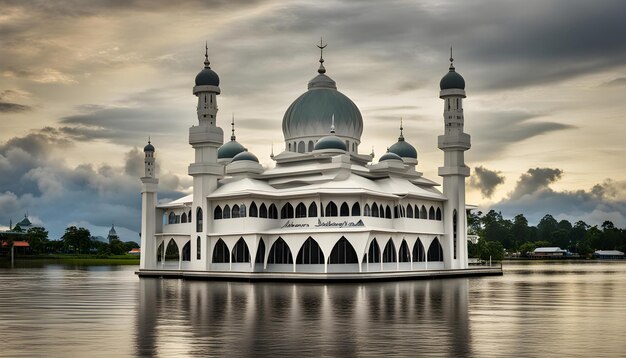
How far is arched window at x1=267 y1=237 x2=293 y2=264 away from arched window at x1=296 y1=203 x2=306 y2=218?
7.15ft

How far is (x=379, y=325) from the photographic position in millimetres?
21469

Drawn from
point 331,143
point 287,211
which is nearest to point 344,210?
point 287,211

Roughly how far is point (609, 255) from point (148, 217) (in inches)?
4507

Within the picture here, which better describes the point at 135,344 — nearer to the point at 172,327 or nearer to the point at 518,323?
the point at 172,327

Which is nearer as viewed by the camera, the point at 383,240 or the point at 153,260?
the point at 383,240

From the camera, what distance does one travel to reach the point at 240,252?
181 ft

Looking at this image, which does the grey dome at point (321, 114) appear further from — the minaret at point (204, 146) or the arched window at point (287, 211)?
the arched window at point (287, 211)

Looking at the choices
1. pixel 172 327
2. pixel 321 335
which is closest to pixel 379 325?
pixel 321 335

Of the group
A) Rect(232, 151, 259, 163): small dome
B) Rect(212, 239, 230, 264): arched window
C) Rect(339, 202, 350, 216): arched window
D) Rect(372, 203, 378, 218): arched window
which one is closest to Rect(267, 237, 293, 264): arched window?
Rect(212, 239, 230, 264): arched window

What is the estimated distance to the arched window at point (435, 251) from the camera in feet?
196

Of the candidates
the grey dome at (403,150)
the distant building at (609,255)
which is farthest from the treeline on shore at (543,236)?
the grey dome at (403,150)

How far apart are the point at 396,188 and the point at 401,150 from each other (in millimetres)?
17678

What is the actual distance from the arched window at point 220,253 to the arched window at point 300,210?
603 centimetres

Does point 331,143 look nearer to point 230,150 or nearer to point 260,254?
point 260,254
